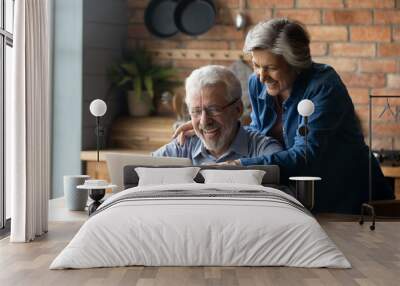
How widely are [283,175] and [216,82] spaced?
2.98 ft

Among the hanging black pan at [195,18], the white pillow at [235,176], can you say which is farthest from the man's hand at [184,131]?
the hanging black pan at [195,18]

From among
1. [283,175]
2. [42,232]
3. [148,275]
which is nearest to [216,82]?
[283,175]

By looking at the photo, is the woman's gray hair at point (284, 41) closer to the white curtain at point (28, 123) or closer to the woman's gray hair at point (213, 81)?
the woman's gray hair at point (213, 81)

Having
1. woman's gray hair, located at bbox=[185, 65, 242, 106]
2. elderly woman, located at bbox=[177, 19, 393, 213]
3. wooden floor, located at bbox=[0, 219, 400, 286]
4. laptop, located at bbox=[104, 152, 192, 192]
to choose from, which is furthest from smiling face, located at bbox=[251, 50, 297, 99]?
wooden floor, located at bbox=[0, 219, 400, 286]

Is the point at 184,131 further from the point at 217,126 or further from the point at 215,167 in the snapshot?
the point at 215,167

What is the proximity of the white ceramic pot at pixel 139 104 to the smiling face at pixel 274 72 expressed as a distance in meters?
2.24

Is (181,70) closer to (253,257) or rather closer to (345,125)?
(345,125)

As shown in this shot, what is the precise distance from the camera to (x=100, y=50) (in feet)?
25.7

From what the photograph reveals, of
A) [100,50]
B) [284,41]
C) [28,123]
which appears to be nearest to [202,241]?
[28,123]

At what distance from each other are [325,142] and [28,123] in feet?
7.29

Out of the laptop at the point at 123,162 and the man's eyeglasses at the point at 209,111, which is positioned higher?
the man's eyeglasses at the point at 209,111

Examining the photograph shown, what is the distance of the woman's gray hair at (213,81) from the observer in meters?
6.13

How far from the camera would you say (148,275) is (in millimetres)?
4117

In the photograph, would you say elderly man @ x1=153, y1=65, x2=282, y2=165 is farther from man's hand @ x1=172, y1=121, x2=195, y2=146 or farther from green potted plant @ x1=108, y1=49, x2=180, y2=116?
green potted plant @ x1=108, y1=49, x2=180, y2=116
